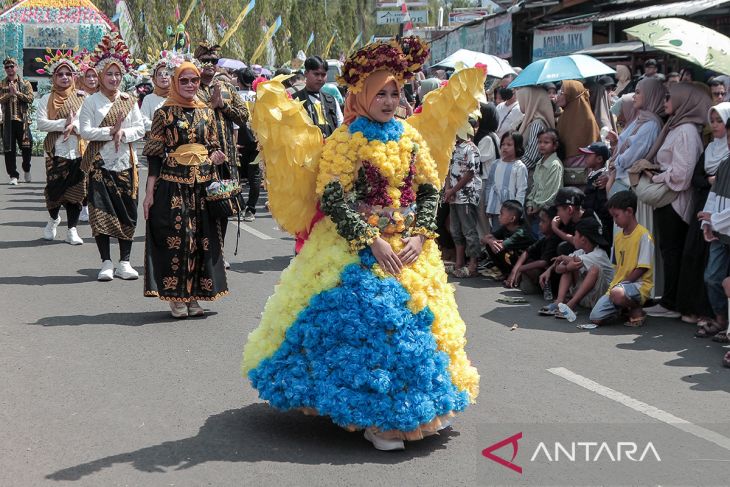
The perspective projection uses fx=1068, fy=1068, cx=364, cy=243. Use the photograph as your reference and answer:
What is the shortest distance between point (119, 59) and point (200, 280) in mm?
2737

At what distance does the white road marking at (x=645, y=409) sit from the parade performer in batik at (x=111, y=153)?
5.02 m

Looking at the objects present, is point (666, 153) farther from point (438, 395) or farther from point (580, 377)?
point (438, 395)

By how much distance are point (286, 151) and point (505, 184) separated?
5.77 m

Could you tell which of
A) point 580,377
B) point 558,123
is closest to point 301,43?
point 558,123

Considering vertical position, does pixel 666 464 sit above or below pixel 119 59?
below

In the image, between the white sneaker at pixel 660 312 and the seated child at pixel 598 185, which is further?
the seated child at pixel 598 185

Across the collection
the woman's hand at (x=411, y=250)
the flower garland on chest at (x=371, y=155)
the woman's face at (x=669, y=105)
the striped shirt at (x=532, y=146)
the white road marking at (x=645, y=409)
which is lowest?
the white road marking at (x=645, y=409)

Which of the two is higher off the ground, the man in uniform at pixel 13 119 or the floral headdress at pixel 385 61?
the floral headdress at pixel 385 61

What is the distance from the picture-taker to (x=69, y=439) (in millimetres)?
5695

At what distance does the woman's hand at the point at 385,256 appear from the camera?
554cm

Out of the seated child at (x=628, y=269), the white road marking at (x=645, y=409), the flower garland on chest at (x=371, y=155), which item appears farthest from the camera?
the seated child at (x=628, y=269)

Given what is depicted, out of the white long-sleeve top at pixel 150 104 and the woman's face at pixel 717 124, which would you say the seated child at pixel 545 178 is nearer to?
the woman's face at pixel 717 124

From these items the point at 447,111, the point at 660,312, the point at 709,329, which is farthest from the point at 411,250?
the point at 660,312

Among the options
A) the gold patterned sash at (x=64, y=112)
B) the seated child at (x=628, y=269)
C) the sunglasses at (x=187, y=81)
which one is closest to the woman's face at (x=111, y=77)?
the sunglasses at (x=187, y=81)
